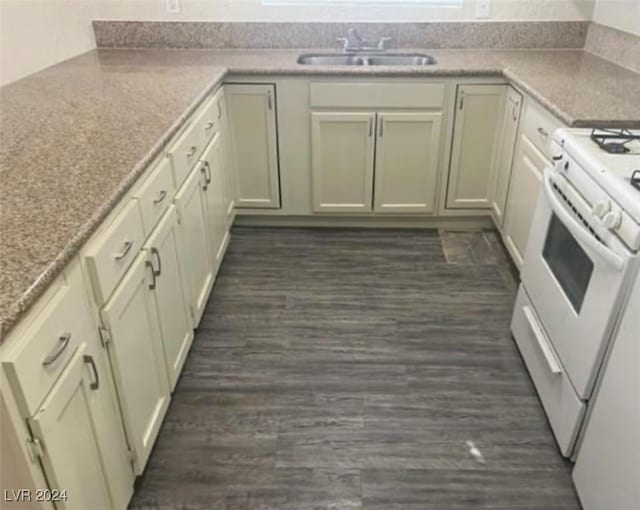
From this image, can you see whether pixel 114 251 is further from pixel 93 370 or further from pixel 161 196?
pixel 161 196

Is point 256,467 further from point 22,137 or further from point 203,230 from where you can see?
point 22,137

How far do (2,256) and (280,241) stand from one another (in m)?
2.10

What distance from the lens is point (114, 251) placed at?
4.43 feet

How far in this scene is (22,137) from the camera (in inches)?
68.0

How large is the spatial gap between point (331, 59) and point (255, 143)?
0.69 m

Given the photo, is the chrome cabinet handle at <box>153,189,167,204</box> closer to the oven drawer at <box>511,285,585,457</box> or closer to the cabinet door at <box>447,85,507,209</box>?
the oven drawer at <box>511,285,585,457</box>

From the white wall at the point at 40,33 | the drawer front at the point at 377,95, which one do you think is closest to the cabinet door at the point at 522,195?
the drawer front at the point at 377,95

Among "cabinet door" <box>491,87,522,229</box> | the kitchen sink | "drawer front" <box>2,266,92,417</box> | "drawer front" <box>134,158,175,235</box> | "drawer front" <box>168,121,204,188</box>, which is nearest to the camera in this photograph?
"drawer front" <box>2,266,92,417</box>

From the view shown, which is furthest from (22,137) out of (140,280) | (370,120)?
(370,120)

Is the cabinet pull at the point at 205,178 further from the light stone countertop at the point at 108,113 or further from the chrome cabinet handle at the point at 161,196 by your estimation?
the chrome cabinet handle at the point at 161,196

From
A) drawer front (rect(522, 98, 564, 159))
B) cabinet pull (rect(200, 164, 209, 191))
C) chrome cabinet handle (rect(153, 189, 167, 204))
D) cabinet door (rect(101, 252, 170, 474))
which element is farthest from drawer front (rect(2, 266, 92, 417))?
drawer front (rect(522, 98, 564, 159))

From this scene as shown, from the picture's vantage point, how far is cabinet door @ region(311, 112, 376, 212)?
114 inches

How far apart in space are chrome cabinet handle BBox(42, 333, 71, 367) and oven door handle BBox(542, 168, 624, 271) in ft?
4.27

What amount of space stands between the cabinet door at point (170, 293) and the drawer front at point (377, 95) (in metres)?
1.28
